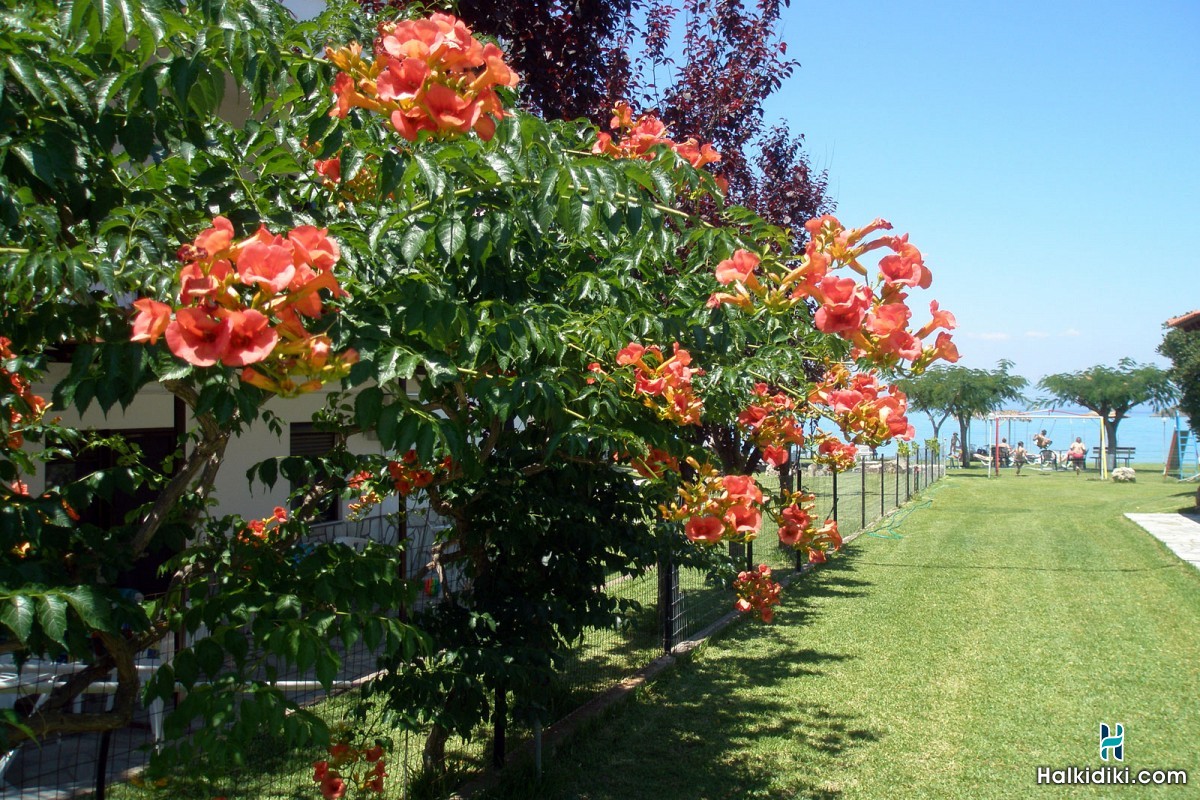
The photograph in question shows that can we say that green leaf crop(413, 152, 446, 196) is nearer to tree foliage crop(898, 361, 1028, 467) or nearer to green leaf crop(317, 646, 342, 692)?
green leaf crop(317, 646, 342, 692)

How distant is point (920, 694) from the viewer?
6152 millimetres

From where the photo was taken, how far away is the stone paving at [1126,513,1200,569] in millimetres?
11791

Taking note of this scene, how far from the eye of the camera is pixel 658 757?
4988 mm

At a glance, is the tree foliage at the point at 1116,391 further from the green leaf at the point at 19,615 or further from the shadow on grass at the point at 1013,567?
the green leaf at the point at 19,615

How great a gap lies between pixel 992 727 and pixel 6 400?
5543 mm

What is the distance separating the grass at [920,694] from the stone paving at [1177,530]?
0.48 metres

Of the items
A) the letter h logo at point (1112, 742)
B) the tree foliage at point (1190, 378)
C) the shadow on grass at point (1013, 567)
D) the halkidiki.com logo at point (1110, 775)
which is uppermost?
the tree foliage at point (1190, 378)

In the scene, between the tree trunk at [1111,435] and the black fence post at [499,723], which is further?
the tree trunk at [1111,435]

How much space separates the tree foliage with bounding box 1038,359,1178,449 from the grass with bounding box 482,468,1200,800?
27.1 meters

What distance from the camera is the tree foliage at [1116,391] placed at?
34.7 m

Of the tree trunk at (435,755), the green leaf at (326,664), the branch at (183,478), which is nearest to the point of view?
the green leaf at (326,664)

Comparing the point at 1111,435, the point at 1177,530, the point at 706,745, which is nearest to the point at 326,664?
the point at 706,745

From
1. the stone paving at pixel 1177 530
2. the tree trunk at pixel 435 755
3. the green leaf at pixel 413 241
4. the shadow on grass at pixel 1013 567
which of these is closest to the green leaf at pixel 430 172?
the green leaf at pixel 413 241

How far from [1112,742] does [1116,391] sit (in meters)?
34.9
